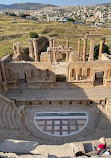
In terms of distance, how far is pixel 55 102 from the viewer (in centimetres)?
1650

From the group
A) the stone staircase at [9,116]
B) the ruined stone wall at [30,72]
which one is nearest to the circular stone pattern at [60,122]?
the stone staircase at [9,116]

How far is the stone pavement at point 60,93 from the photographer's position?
16484 mm

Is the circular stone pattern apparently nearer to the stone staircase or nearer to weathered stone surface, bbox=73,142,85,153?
the stone staircase

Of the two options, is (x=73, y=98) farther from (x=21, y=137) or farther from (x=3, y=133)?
(x=3, y=133)

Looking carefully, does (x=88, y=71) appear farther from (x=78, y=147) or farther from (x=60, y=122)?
(x=78, y=147)

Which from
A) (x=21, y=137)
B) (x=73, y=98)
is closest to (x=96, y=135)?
(x=73, y=98)

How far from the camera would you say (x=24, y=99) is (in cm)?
1634

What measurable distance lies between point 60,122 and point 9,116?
486 centimetres

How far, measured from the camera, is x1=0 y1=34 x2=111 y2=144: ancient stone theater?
12.8 meters

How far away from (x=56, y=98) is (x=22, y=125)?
4.84m

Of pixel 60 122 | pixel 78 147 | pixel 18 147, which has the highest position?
pixel 78 147

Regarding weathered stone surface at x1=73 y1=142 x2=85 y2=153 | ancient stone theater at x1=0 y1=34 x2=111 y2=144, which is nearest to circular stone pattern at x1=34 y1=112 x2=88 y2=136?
ancient stone theater at x1=0 y1=34 x2=111 y2=144

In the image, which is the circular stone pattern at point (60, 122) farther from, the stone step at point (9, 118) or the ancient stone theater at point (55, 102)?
the stone step at point (9, 118)

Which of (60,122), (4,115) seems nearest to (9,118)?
(4,115)
